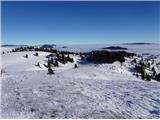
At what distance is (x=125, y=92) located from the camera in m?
12.9

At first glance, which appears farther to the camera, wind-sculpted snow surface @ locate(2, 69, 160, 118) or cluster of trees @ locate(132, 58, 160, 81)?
cluster of trees @ locate(132, 58, 160, 81)

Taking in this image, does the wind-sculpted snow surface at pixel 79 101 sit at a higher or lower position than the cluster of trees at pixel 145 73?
higher

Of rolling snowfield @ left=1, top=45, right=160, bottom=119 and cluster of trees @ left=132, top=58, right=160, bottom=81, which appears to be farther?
cluster of trees @ left=132, top=58, right=160, bottom=81

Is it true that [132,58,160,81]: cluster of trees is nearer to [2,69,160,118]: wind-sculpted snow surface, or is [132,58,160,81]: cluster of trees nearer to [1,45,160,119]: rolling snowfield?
[1,45,160,119]: rolling snowfield

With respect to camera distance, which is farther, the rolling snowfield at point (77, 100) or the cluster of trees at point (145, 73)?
the cluster of trees at point (145, 73)

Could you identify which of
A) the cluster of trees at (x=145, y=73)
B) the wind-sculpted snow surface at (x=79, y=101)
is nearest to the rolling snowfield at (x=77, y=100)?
the wind-sculpted snow surface at (x=79, y=101)

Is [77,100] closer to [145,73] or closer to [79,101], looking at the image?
[79,101]

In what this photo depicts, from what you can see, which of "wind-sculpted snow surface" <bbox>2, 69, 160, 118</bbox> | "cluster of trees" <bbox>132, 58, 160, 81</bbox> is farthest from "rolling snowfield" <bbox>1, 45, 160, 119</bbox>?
"cluster of trees" <bbox>132, 58, 160, 81</bbox>

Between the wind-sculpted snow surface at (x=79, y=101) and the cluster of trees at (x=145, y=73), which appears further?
the cluster of trees at (x=145, y=73)

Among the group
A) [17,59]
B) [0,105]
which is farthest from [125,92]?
[17,59]

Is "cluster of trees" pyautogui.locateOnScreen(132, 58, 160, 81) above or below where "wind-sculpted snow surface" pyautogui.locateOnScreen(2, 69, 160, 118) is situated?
below

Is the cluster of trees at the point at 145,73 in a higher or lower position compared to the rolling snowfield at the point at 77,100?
lower

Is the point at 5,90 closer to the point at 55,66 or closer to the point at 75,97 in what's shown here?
the point at 75,97

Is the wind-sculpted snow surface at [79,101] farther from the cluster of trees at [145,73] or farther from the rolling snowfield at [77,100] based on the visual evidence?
the cluster of trees at [145,73]
